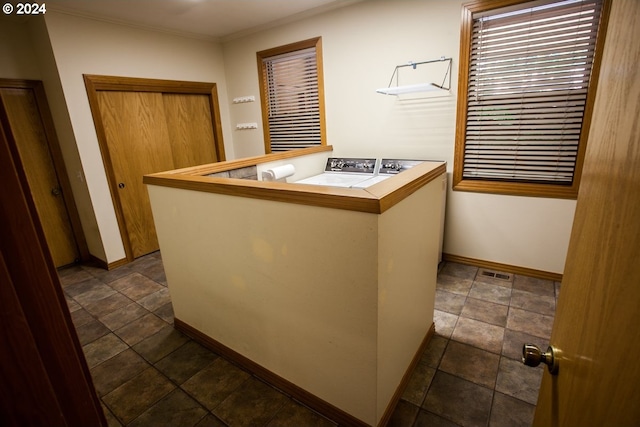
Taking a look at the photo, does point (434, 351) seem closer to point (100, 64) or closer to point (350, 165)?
point (350, 165)

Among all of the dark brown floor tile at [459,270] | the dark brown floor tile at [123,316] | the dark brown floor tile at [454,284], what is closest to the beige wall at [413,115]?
the dark brown floor tile at [459,270]

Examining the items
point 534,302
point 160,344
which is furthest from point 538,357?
point 160,344

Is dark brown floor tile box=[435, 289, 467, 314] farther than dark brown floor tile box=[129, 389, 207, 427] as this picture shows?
Yes

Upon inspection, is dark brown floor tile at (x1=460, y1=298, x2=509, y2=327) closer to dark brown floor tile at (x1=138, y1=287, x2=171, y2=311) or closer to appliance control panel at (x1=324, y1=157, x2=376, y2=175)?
appliance control panel at (x1=324, y1=157, x2=376, y2=175)

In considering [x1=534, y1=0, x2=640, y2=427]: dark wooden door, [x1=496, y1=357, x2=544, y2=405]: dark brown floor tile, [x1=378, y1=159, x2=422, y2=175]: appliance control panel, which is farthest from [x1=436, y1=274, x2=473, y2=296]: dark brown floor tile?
[x1=534, y1=0, x2=640, y2=427]: dark wooden door

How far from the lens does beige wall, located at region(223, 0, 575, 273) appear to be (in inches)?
107

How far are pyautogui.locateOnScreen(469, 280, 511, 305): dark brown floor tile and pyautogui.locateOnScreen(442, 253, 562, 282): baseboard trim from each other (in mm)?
331

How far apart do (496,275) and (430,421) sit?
72.2 inches

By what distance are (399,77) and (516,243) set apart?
1945mm

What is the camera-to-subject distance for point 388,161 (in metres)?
3.25

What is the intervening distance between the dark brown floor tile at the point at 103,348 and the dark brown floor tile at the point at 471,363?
2166 mm

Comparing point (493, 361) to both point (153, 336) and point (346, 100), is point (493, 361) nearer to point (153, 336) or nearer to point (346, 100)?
point (153, 336)

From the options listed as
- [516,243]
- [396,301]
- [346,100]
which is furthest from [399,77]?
[396,301]

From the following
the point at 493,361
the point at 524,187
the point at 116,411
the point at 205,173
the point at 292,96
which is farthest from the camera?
the point at 292,96
